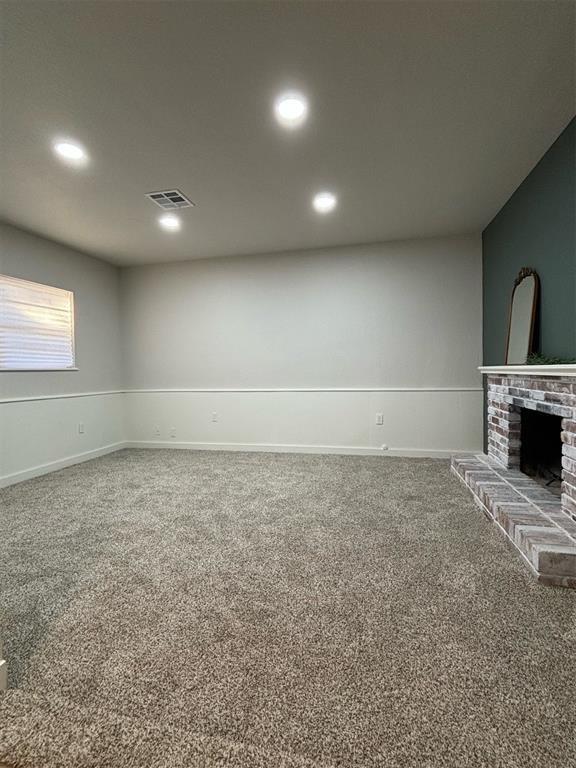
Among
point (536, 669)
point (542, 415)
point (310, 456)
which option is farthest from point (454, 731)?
point (310, 456)

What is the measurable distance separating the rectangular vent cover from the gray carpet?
2.56 meters

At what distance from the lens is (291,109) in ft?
6.44

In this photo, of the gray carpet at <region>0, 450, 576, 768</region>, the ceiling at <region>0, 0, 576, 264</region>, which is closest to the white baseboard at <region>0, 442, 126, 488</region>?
the gray carpet at <region>0, 450, 576, 768</region>

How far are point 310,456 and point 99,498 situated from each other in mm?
2281

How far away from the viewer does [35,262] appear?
3.72 metres

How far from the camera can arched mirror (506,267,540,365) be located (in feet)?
8.77

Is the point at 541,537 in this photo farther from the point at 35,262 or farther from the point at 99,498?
the point at 35,262

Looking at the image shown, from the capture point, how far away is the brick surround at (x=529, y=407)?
1.90m

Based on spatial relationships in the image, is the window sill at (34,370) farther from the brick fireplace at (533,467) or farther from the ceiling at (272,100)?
the brick fireplace at (533,467)

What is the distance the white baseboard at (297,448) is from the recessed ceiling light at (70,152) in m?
3.32

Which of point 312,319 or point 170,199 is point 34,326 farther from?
point 312,319

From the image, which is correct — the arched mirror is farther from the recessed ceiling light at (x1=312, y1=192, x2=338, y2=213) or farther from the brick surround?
the recessed ceiling light at (x1=312, y1=192, x2=338, y2=213)

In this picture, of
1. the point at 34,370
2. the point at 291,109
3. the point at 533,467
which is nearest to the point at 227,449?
the point at 34,370

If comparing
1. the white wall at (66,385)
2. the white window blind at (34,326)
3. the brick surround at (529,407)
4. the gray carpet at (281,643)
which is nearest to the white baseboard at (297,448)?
the white wall at (66,385)
